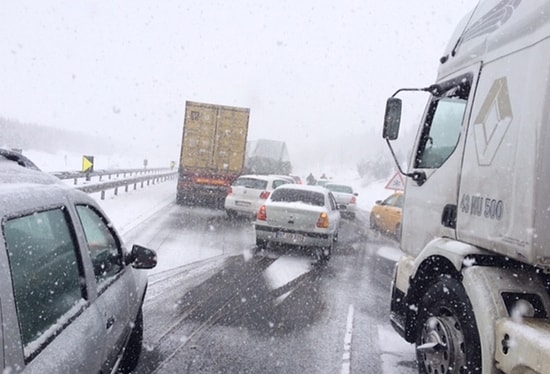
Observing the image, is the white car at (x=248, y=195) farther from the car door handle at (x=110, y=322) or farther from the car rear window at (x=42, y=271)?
the car rear window at (x=42, y=271)

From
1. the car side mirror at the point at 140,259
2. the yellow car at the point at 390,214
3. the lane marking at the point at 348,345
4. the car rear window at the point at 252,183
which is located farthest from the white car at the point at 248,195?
the car side mirror at the point at 140,259

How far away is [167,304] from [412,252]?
3264 mm

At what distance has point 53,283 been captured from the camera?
231 cm

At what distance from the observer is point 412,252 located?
15.7 ft

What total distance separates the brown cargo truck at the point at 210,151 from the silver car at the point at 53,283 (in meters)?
15.6

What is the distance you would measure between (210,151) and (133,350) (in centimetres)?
1633

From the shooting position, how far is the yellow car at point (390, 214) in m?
15.0

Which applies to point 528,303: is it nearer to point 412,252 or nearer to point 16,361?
point 412,252

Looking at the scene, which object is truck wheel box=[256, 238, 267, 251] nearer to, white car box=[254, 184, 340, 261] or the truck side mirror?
white car box=[254, 184, 340, 261]

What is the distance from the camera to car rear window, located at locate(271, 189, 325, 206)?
419 inches

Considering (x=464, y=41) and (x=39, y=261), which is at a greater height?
(x=464, y=41)

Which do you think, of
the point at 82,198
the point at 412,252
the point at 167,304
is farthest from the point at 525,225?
the point at 167,304

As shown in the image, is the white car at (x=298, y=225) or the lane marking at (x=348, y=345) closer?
the lane marking at (x=348, y=345)

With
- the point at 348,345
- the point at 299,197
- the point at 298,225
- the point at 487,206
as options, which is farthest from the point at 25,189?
the point at 299,197
